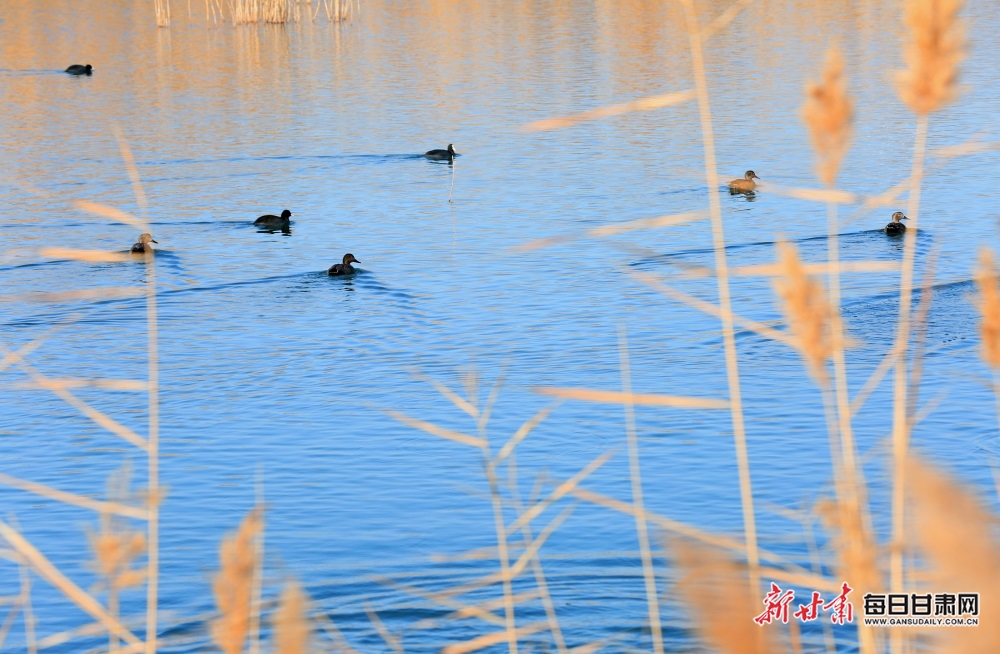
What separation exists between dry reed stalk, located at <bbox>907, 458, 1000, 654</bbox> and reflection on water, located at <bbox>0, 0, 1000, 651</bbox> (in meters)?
1.57

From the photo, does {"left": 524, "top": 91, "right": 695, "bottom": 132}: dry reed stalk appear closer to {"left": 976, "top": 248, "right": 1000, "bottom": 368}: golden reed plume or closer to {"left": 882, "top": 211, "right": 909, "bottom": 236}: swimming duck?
{"left": 976, "top": 248, "right": 1000, "bottom": 368}: golden reed plume

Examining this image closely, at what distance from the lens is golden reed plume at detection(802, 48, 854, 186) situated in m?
1.69

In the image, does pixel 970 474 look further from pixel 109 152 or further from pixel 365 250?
pixel 109 152

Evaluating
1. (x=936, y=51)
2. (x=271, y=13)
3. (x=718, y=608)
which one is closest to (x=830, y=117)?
(x=936, y=51)

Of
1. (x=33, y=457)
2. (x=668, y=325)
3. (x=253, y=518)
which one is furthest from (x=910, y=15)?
(x=668, y=325)

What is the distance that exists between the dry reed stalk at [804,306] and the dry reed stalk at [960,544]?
1.00 meters

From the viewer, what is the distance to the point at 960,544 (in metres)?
0.62

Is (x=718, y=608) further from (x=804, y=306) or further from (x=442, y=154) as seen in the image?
(x=442, y=154)

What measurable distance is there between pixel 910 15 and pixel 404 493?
6387 millimetres

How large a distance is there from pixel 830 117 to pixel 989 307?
552mm

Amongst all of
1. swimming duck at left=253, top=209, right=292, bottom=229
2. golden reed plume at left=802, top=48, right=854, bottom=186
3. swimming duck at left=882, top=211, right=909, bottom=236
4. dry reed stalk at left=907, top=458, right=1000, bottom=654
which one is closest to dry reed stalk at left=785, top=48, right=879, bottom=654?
golden reed plume at left=802, top=48, right=854, bottom=186

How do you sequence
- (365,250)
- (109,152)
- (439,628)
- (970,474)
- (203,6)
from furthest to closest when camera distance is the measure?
1. (203,6)
2. (109,152)
3. (365,250)
4. (970,474)
5. (439,628)

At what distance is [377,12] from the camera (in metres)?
48.6

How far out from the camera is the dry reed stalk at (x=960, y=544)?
62cm
